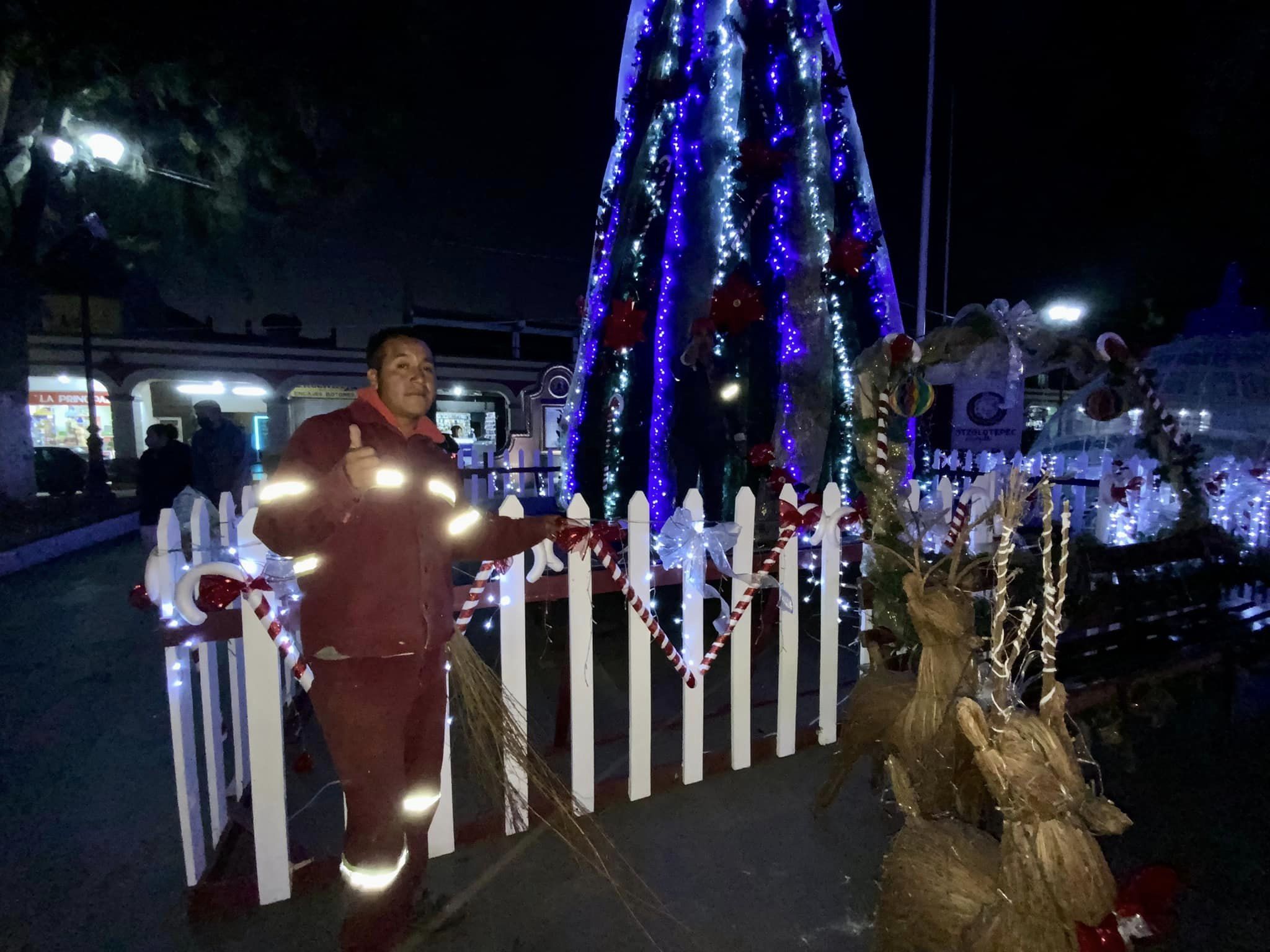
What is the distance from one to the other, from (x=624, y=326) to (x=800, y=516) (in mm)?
2966

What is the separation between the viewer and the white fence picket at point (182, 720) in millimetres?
2436

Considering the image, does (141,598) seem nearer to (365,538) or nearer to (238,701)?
(238,701)

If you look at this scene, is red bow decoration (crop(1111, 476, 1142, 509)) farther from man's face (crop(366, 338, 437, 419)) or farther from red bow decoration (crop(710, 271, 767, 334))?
man's face (crop(366, 338, 437, 419))

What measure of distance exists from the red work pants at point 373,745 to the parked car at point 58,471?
18.9m

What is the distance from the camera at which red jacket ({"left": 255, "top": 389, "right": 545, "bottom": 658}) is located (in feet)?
5.95

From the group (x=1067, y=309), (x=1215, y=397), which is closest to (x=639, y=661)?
→ (x=1215, y=397)

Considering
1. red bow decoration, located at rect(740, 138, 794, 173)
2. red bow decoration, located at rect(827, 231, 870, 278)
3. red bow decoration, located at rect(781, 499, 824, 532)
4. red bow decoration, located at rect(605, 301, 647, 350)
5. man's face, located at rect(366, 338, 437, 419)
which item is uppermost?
red bow decoration, located at rect(740, 138, 794, 173)

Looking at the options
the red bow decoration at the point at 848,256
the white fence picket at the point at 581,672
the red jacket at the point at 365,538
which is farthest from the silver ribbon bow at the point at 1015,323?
the red jacket at the point at 365,538

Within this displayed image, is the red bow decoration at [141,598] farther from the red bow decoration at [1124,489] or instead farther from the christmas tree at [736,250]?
the red bow decoration at [1124,489]

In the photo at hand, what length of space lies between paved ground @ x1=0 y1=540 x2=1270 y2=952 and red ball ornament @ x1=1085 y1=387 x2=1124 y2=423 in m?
2.08

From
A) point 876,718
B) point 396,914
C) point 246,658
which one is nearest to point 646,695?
point 876,718

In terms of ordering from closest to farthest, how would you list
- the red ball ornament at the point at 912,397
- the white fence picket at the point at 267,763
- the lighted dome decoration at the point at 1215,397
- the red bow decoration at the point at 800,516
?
the white fence picket at the point at 267,763
the red bow decoration at the point at 800,516
the red ball ornament at the point at 912,397
the lighted dome decoration at the point at 1215,397

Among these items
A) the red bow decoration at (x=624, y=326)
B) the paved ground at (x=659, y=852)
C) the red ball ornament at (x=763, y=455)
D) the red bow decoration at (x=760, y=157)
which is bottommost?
the paved ground at (x=659, y=852)

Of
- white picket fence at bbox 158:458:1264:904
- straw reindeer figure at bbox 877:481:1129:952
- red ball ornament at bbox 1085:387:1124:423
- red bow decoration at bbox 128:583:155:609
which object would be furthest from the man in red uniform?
red ball ornament at bbox 1085:387:1124:423
